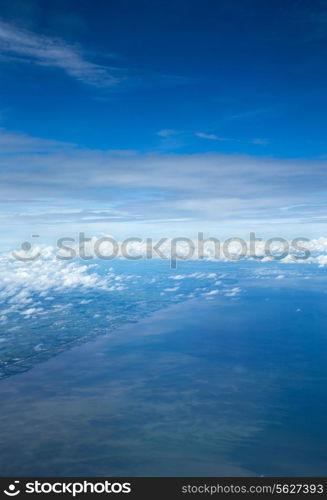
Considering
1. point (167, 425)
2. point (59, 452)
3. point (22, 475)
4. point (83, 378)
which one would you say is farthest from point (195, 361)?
point (22, 475)

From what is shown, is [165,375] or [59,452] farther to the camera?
[165,375]

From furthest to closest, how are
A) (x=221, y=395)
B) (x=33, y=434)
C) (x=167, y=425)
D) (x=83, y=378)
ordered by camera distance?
(x=83, y=378), (x=221, y=395), (x=167, y=425), (x=33, y=434)

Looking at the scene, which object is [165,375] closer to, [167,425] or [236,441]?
[167,425]
